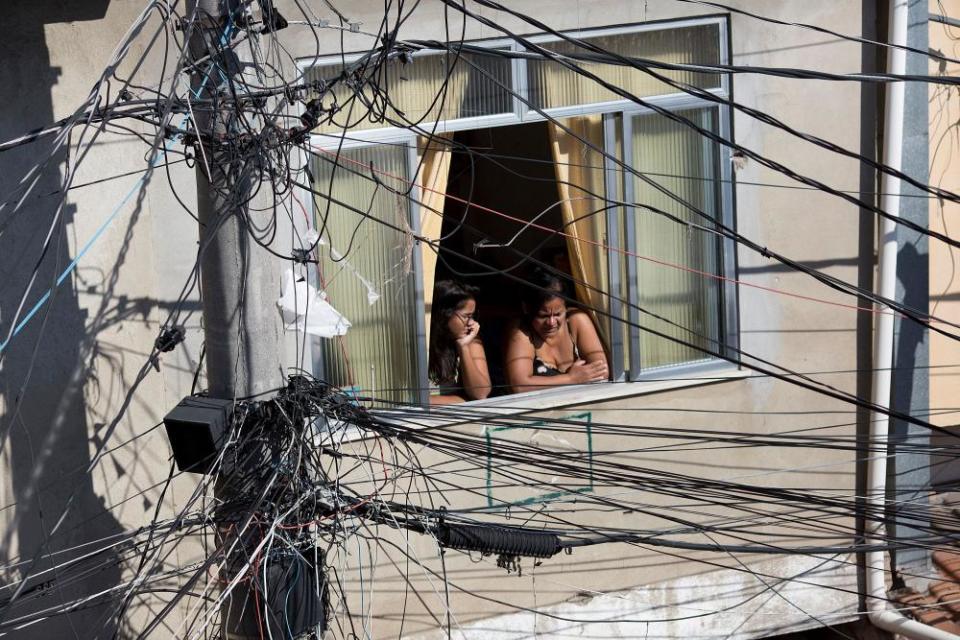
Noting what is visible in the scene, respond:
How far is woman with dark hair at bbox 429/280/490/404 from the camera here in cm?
685

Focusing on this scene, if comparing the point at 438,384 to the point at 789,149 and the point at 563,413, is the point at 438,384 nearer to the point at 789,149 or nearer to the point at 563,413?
the point at 563,413

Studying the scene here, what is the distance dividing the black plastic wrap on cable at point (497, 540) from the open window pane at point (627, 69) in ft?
9.83

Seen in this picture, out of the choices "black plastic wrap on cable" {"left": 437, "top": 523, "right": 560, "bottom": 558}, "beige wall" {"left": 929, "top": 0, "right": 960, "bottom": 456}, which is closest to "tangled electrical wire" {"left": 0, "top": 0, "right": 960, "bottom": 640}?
"black plastic wrap on cable" {"left": 437, "top": 523, "right": 560, "bottom": 558}

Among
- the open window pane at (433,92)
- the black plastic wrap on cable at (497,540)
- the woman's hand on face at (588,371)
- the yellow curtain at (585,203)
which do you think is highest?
the open window pane at (433,92)

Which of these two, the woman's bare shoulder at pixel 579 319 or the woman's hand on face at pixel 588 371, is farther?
the woman's bare shoulder at pixel 579 319

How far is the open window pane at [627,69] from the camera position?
22.0ft

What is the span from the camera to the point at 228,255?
421 centimetres

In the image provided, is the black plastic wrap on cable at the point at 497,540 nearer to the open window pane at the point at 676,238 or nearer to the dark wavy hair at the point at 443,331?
the dark wavy hair at the point at 443,331

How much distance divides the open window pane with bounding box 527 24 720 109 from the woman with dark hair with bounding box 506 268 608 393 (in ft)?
3.85

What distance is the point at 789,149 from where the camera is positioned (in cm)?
729

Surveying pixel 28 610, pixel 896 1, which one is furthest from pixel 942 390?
pixel 28 610

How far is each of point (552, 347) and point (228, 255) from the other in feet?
11.0

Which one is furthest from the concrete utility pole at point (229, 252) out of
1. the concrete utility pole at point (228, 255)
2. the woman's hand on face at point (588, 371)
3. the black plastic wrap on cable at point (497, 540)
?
the woman's hand on face at point (588, 371)

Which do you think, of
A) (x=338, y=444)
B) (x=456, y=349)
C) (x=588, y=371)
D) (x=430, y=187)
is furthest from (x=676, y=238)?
(x=338, y=444)
